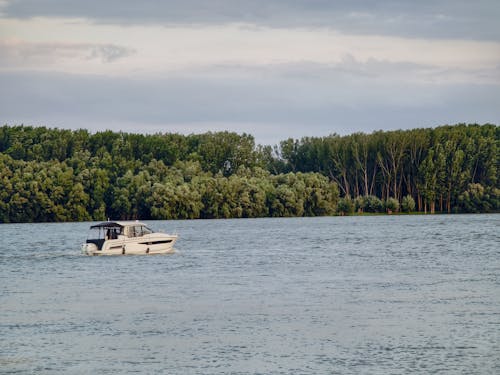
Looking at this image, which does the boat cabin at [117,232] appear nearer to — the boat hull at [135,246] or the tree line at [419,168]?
the boat hull at [135,246]

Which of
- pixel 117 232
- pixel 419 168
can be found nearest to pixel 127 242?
pixel 117 232

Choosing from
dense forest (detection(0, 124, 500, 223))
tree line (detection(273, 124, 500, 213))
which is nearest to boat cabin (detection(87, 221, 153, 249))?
dense forest (detection(0, 124, 500, 223))

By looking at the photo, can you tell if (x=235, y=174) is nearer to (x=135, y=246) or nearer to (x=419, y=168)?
(x=419, y=168)

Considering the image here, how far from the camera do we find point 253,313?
37.8 metres

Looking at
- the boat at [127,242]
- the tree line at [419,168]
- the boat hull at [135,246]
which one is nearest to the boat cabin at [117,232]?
the boat at [127,242]

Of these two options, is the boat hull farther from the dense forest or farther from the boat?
the dense forest

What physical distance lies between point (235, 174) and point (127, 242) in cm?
8980

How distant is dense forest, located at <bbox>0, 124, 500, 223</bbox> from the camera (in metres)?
141

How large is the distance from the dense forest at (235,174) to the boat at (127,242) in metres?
65.6

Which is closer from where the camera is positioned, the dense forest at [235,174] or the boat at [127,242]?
the boat at [127,242]

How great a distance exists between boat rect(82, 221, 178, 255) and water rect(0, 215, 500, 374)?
0.79 metres

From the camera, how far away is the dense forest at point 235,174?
141m

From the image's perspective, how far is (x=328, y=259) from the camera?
67312mm

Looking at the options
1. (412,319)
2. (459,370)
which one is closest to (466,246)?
(412,319)
